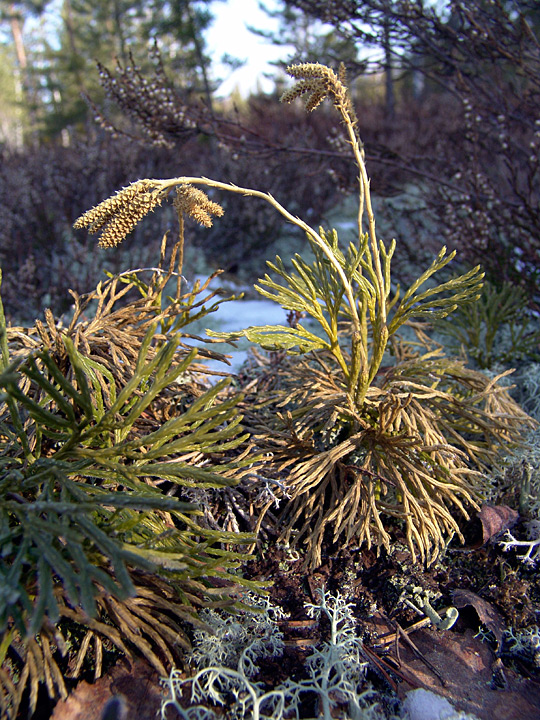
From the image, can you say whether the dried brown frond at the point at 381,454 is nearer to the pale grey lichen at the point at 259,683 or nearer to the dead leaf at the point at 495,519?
the dead leaf at the point at 495,519

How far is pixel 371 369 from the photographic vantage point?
1612mm

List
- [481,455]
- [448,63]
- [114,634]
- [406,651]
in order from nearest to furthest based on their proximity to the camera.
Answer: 1. [114,634]
2. [406,651]
3. [481,455]
4. [448,63]

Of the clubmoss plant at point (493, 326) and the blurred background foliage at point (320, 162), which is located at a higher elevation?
the blurred background foliage at point (320, 162)

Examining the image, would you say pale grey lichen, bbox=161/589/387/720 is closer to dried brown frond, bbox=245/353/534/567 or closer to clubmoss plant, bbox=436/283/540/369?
dried brown frond, bbox=245/353/534/567

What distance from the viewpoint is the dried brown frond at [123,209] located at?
1.23 metres

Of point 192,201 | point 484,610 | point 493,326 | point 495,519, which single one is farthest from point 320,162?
point 484,610

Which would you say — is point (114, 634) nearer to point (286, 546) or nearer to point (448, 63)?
point (286, 546)

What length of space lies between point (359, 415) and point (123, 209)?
0.96 m

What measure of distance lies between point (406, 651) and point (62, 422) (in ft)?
3.52

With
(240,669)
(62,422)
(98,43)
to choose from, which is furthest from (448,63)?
(98,43)

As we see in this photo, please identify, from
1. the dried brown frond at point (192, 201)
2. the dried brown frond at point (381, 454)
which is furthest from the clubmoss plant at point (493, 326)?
the dried brown frond at point (192, 201)

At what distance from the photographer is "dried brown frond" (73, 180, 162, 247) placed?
1227mm

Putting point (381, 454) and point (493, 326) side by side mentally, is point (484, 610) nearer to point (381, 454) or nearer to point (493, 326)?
point (381, 454)

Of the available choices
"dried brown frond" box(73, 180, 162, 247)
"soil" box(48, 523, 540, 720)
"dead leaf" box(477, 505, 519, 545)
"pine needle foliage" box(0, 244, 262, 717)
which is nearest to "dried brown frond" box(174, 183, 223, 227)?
"dried brown frond" box(73, 180, 162, 247)
